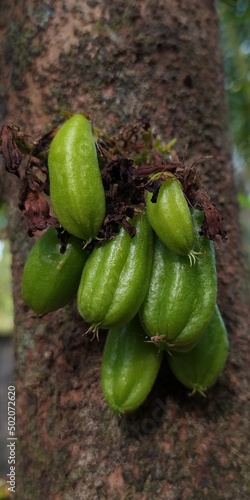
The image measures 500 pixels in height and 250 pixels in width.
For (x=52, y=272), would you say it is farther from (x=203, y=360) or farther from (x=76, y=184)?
(x=203, y=360)

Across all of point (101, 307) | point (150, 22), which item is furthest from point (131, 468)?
point (150, 22)

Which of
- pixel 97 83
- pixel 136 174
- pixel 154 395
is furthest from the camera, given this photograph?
pixel 97 83

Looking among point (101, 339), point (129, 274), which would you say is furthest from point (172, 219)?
point (101, 339)

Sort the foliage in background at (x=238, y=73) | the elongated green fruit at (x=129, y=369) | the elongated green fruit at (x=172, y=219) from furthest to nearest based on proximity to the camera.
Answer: the foliage in background at (x=238, y=73)
the elongated green fruit at (x=129, y=369)
the elongated green fruit at (x=172, y=219)

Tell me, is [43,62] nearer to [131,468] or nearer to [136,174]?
[136,174]

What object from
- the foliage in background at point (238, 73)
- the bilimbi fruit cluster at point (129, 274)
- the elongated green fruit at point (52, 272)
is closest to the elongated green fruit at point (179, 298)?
the bilimbi fruit cluster at point (129, 274)

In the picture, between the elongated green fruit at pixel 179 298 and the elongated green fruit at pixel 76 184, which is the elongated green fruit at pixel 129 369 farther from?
the elongated green fruit at pixel 76 184

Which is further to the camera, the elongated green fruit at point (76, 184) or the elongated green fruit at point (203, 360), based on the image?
the elongated green fruit at point (203, 360)

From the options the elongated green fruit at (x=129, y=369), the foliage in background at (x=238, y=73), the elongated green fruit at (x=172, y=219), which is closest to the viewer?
the elongated green fruit at (x=172, y=219)
